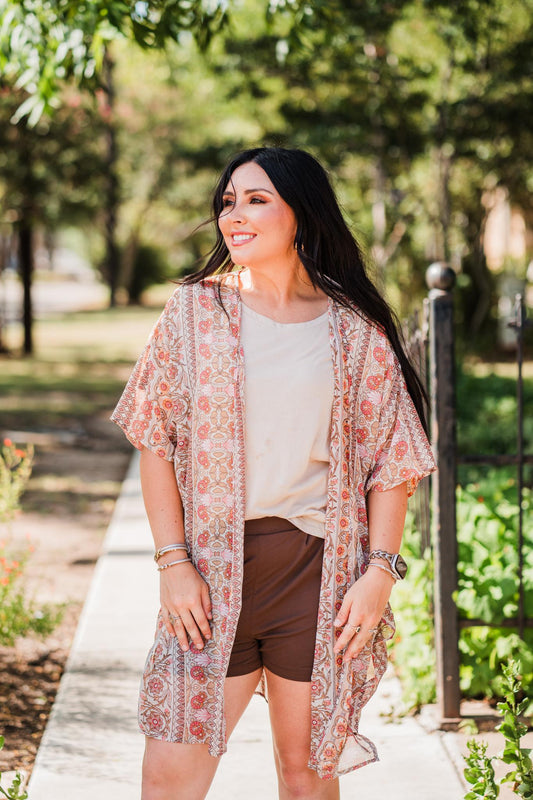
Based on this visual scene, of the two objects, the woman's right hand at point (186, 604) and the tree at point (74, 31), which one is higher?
the tree at point (74, 31)

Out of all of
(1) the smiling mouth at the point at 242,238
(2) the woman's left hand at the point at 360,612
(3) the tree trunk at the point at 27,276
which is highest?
(3) the tree trunk at the point at 27,276

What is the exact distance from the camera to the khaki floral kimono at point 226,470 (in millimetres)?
2186

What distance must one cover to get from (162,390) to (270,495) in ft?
1.07

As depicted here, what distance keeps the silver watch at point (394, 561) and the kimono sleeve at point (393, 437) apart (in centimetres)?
14

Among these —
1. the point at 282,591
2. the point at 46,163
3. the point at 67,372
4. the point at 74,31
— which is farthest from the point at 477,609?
the point at 46,163

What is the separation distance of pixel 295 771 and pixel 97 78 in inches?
133

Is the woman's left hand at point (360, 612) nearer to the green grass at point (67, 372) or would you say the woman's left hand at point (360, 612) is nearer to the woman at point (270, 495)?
the woman at point (270, 495)

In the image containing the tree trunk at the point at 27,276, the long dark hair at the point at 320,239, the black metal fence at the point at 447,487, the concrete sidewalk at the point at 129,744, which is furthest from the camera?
the tree trunk at the point at 27,276

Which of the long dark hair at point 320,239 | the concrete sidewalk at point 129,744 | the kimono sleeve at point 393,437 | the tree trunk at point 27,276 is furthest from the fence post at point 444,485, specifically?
the tree trunk at point 27,276

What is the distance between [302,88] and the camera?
15164mm

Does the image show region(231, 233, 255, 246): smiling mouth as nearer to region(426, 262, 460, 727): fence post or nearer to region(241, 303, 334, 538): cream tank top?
region(241, 303, 334, 538): cream tank top

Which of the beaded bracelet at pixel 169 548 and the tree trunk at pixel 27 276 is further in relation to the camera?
the tree trunk at pixel 27 276

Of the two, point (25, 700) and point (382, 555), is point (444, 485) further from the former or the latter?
point (25, 700)

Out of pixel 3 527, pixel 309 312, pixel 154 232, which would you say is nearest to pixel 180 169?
pixel 154 232
